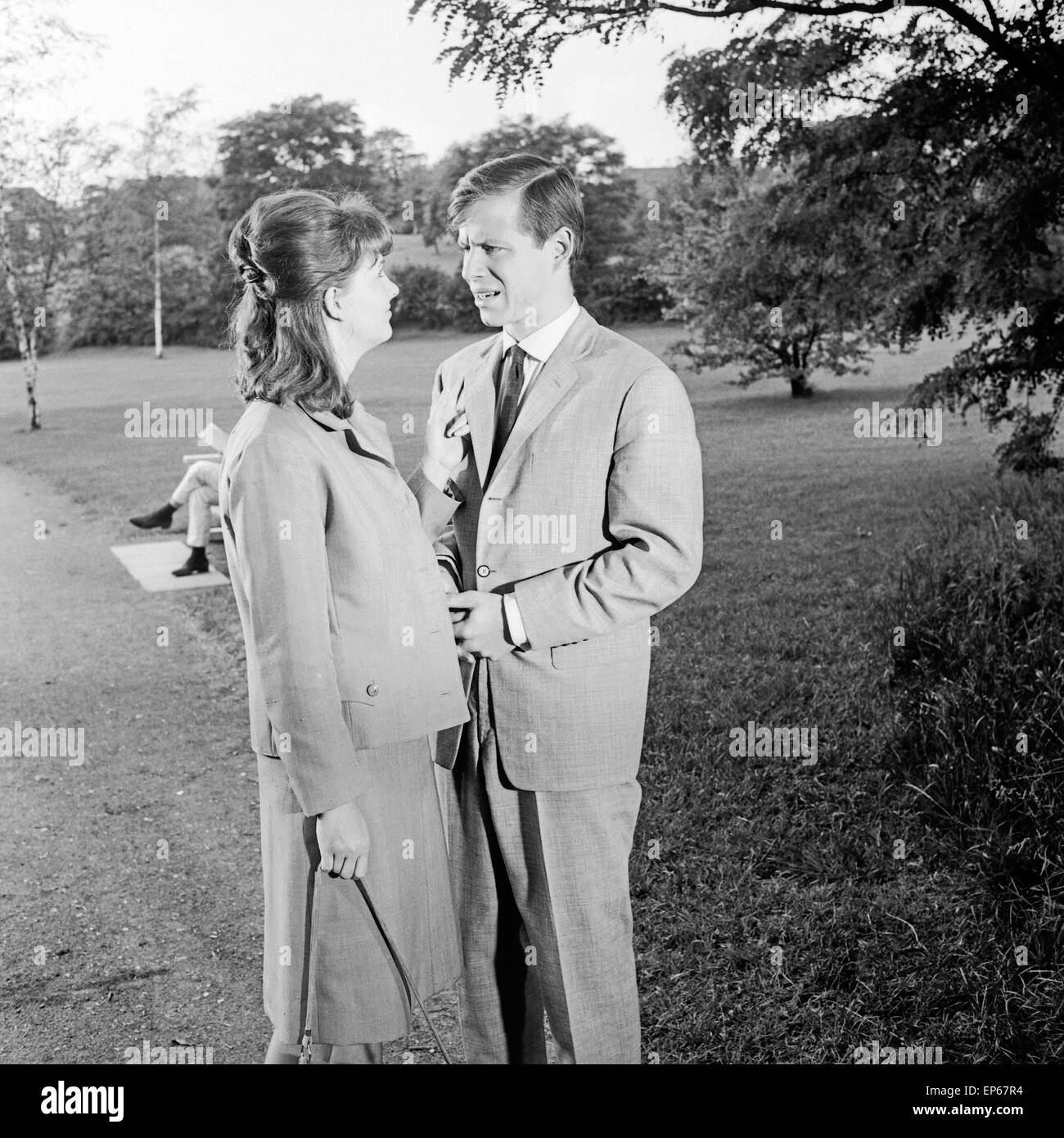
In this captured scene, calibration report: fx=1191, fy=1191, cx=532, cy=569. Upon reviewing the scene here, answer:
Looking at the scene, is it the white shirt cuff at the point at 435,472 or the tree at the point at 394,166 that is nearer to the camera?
the white shirt cuff at the point at 435,472

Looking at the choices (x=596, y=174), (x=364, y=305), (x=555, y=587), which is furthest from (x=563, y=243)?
(x=596, y=174)

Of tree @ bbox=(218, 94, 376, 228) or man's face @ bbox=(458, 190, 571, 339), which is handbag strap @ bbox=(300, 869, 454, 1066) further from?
tree @ bbox=(218, 94, 376, 228)

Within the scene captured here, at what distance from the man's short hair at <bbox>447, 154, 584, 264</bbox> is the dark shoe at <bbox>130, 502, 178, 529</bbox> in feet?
28.7

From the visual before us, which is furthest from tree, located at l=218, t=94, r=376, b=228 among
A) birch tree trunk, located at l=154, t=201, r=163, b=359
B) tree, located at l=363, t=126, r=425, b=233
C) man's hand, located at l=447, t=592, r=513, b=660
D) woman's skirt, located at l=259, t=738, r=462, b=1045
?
woman's skirt, located at l=259, t=738, r=462, b=1045

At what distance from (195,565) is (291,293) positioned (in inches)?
291

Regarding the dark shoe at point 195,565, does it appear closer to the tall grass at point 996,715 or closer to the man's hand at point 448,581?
the tall grass at point 996,715

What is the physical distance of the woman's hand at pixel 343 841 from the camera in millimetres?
2254

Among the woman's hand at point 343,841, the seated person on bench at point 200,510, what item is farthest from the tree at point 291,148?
the woman's hand at point 343,841

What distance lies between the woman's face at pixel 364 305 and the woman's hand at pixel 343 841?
895 millimetres

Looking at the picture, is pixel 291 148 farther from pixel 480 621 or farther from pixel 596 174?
pixel 480 621

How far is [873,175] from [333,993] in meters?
7.47

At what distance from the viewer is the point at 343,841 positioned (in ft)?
7.41

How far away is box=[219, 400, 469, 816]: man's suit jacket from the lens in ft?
7.02
